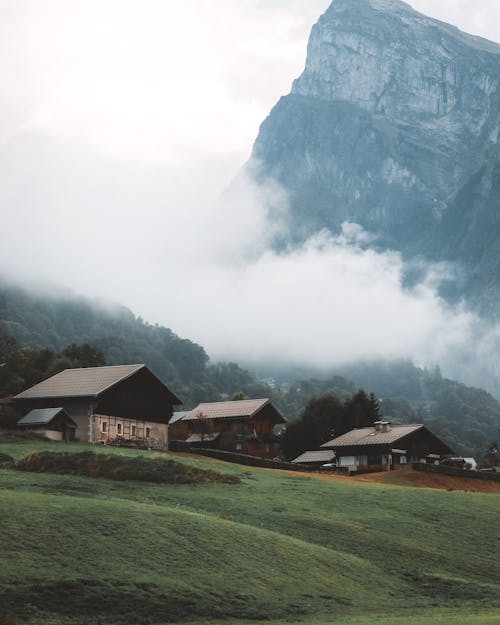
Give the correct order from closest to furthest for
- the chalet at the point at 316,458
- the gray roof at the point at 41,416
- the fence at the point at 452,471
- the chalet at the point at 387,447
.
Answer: the gray roof at the point at 41,416, the fence at the point at 452,471, the chalet at the point at 387,447, the chalet at the point at 316,458

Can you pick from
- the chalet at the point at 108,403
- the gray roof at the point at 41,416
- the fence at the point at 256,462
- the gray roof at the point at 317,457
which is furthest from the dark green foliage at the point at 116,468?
the gray roof at the point at 317,457

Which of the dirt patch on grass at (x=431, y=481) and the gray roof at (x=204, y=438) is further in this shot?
the gray roof at (x=204, y=438)

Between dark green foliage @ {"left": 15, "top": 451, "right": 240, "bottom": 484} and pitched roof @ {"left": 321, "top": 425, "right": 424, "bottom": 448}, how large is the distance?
4300 centimetres

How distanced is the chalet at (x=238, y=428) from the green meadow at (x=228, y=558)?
5551 cm

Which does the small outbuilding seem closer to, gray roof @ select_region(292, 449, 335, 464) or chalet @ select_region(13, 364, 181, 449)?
chalet @ select_region(13, 364, 181, 449)

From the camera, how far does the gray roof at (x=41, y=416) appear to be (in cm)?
9156

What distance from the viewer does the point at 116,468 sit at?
6184cm

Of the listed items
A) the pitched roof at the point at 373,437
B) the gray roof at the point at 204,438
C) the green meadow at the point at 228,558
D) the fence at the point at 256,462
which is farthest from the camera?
the gray roof at the point at 204,438

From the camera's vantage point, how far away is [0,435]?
83.8 meters

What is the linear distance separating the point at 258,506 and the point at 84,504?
13908 millimetres

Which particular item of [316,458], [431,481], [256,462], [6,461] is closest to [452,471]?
[431,481]

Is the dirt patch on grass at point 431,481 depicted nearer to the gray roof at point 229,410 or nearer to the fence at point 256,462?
the fence at point 256,462

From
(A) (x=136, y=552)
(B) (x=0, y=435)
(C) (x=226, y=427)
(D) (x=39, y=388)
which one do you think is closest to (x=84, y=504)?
(A) (x=136, y=552)

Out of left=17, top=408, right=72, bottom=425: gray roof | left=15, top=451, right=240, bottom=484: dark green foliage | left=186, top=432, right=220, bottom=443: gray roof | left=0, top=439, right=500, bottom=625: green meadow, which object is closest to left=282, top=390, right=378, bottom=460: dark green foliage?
left=186, top=432, right=220, bottom=443: gray roof
